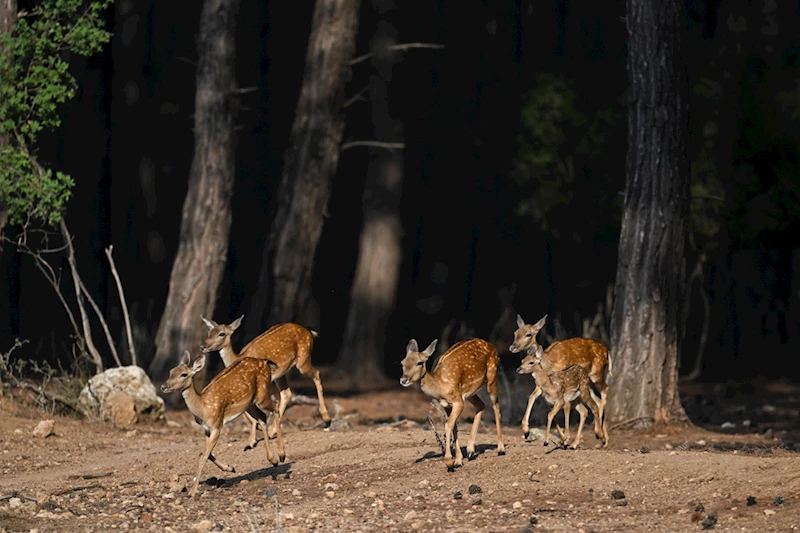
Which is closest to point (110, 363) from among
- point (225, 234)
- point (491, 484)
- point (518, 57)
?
point (225, 234)

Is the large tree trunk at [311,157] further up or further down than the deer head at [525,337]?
further up

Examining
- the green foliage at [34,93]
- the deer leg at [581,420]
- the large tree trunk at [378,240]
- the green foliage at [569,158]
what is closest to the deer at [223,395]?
the deer leg at [581,420]

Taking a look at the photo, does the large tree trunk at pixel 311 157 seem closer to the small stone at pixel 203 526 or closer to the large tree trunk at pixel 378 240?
the large tree trunk at pixel 378 240

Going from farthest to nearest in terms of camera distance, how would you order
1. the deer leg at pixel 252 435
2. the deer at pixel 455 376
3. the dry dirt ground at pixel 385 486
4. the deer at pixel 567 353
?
the deer leg at pixel 252 435, the deer at pixel 567 353, the deer at pixel 455 376, the dry dirt ground at pixel 385 486

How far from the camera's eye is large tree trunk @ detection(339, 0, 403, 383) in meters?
26.9

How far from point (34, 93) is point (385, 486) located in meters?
9.12

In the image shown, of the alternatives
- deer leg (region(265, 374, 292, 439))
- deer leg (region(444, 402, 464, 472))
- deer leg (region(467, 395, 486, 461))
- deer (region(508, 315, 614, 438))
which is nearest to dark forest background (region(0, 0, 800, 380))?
deer (region(508, 315, 614, 438))

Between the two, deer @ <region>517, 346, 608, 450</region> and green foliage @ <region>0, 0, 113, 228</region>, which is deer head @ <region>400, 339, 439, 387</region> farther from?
green foliage @ <region>0, 0, 113, 228</region>

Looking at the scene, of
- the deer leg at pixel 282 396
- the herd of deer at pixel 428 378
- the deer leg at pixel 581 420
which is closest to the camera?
the herd of deer at pixel 428 378

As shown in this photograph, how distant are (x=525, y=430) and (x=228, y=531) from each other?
12.8 feet

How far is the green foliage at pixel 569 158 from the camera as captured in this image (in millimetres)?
26234

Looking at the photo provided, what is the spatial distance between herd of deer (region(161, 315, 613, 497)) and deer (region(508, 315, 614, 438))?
10 millimetres

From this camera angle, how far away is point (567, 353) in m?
14.2

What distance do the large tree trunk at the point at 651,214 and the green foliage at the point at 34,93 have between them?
710 cm
